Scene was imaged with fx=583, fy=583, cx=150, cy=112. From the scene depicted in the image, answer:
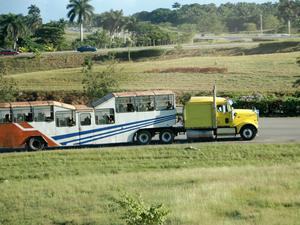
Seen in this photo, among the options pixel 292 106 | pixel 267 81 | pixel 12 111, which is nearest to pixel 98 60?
pixel 267 81

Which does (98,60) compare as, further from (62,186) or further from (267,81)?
(62,186)

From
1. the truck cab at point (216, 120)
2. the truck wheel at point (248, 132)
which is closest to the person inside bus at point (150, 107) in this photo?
the truck cab at point (216, 120)

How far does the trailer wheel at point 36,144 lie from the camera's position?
3142cm

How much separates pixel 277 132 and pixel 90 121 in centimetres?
1109

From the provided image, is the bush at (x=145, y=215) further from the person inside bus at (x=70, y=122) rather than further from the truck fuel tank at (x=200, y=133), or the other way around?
the truck fuel tank at (x=200, y=133)

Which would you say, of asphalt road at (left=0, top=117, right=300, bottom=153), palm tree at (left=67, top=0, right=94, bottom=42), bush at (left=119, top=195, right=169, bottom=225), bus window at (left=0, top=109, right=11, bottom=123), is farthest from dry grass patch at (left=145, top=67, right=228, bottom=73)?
palm tree at (left=67, top=0, right=94, bottom=42)

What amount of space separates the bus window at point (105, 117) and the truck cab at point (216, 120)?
4003mm

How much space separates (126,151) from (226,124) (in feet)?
19.7

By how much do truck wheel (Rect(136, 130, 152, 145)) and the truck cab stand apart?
215cm

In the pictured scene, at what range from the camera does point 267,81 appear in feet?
192

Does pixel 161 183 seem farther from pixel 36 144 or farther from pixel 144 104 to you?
pixel 36 144

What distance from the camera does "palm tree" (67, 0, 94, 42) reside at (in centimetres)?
12494

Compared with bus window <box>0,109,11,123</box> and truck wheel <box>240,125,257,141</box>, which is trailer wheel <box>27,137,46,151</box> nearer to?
bus window <box>0,109,11,123</box>

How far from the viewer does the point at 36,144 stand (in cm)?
3158
